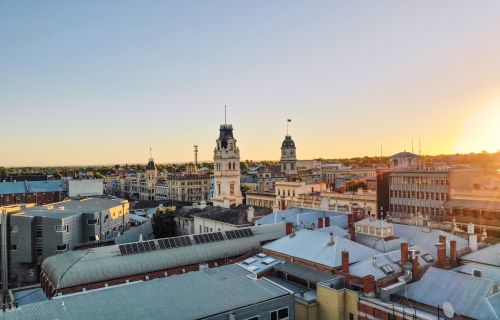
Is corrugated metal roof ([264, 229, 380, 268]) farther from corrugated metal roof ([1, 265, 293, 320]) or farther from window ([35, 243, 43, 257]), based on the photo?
window ([35, 243, 43, 257])

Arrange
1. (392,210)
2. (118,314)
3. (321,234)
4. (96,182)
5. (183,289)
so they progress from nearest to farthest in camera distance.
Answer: (118,314) → (183,289) → (321,234) → (392,210) → (96,182)

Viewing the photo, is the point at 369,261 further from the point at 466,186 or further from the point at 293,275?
the point at 466,186

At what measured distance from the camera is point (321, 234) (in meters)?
43.7

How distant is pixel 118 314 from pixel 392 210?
57.8 metres

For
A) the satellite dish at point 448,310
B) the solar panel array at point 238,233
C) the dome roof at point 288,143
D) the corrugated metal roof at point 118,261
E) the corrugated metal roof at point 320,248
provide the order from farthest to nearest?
the dome roof at point 288,143
the solar panel array at point 238,233
the corrugated metal roof at point 118,261
the corrugated metal roof at point 320,248
the satellite dish at point 448,310

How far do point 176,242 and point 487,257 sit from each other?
31864 millimetres

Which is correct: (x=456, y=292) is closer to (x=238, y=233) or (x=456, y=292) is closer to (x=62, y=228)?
(x=238, y=233)

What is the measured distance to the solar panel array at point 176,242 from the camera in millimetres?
45125

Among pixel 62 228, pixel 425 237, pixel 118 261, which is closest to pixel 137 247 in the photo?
pixel 118 261

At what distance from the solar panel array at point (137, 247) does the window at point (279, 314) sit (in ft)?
61.6

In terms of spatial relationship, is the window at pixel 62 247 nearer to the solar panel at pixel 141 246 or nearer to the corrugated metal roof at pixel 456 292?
the solar panel at pixel 141 246

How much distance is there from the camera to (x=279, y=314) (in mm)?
32188

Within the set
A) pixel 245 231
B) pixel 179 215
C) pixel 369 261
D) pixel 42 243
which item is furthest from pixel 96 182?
pixel 369 261

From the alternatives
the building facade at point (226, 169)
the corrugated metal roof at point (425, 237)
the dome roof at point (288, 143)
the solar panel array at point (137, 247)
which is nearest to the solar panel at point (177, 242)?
the solar panel array at point (137, 247)
